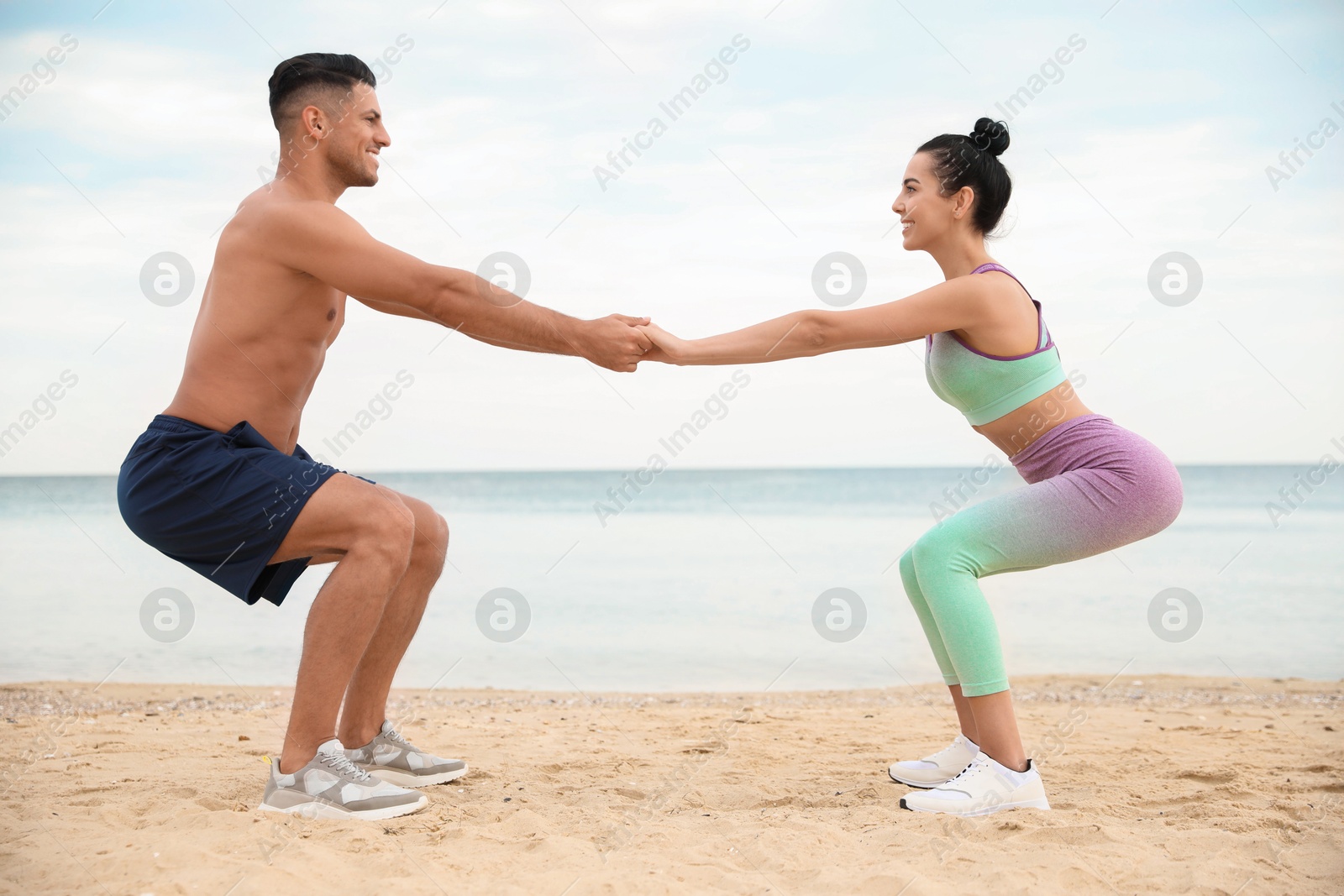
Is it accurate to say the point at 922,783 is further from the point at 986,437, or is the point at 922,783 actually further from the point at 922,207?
the point at 922,207

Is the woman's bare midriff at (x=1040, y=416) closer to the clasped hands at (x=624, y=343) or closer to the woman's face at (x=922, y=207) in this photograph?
the woman's face at (x=922, y=207)

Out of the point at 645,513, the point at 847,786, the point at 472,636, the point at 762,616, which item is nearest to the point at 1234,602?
the point at 762,616

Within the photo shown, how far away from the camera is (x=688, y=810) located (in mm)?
3246

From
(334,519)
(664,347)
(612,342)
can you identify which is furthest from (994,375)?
(334,519)

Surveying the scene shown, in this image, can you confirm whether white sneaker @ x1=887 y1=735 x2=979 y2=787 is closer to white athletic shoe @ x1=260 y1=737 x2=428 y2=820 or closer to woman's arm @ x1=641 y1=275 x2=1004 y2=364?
woman's arm @ x1=641 y1=275 x2=1004 y2=364

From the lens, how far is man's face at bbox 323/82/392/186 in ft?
11.3

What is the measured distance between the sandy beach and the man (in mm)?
377

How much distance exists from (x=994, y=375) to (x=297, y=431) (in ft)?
8.20

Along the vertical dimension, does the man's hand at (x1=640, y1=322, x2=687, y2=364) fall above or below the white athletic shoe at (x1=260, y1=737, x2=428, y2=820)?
above

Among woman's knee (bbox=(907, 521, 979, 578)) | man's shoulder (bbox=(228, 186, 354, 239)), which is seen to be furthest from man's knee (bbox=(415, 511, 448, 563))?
woman's knee (bbox=(907, 521, 979, 578))

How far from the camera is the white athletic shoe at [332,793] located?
299 centimetres

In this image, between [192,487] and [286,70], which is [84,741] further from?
[286,70]

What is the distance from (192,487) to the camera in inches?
119

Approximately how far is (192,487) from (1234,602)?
1115 cm
